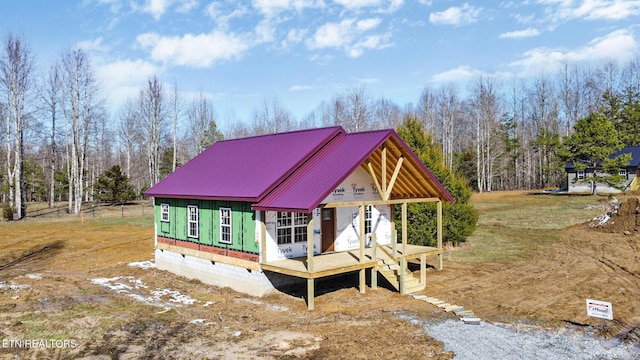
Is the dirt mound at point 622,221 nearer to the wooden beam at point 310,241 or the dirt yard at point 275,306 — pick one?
the dirt yard at point 275,306

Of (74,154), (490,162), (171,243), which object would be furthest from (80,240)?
(490,162)

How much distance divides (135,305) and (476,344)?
961 cm

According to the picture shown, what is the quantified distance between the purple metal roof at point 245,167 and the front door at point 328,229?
2437 millimetres

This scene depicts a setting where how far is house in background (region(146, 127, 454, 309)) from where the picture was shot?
14320 mm

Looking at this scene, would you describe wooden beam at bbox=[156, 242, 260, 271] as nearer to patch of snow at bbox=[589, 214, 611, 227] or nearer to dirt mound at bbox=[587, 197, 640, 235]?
dirt mound at bbox=[587, 197, 640, 235]

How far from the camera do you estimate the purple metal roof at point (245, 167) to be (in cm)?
1529

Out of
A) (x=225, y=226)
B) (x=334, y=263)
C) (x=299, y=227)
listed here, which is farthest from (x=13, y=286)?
(x=334, y=263)

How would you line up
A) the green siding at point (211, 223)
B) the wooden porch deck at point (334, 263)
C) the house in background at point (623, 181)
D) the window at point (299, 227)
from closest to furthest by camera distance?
the wooden porch deck at point (334, 263) → the green siding at point (211, 223) → the window at point (299, 227) → the house in background at point (623, 181)

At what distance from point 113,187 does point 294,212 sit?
36.7 meters

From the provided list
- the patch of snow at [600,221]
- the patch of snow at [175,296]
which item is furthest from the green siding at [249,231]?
the patch of snow at [600,221]

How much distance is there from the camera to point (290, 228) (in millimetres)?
A: 15625

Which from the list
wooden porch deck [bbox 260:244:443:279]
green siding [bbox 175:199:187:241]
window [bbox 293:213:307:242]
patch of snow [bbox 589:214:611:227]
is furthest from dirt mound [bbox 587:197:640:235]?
green siding [bbox 175:199:187:241]

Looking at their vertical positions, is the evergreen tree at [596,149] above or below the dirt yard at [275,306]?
above

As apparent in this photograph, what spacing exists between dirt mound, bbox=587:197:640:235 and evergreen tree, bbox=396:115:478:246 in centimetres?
1077
